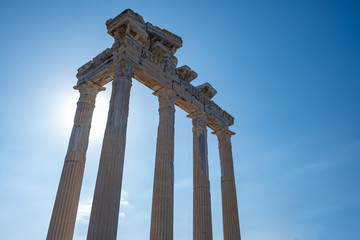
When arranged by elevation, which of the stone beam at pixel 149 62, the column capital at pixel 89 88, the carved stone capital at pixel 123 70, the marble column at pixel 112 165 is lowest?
the marble column at pixel 112 165

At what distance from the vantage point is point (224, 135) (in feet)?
138

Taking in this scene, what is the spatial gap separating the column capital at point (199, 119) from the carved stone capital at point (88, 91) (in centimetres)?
1193

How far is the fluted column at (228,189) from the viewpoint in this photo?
35562mm

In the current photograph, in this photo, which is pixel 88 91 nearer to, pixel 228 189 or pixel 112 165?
pixel 112 165

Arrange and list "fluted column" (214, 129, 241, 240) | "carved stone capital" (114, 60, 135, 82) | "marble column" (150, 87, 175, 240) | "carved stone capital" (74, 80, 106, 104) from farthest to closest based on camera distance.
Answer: "fluted column" (214, 129, 241, 240) → "carved stone capital" (74, 80, 106, 104) → "carved stone capital" (114, 60, 135, 82) → "marble column" (150, 87, 175, 240)

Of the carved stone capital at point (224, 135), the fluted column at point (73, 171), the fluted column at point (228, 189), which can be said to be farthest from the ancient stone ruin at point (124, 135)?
the carved stone capital at point (224, 135)

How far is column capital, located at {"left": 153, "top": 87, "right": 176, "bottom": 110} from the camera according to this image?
32166mm

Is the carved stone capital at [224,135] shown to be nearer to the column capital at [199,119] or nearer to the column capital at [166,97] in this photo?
the column capital at [199,119]

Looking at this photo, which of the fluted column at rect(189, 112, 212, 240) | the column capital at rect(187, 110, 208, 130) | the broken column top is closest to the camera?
the broken column top

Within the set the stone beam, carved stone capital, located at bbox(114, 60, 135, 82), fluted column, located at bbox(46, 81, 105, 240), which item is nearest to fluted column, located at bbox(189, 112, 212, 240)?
the stone beam

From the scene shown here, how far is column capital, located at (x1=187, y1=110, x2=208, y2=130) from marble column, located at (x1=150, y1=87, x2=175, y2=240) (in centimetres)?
569

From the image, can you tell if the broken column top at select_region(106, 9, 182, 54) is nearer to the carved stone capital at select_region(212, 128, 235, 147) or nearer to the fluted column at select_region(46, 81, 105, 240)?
the fluted column at select_region(46, 81, 105, 240)

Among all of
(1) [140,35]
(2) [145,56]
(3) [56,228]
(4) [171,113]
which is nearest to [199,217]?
(4) [171,113]

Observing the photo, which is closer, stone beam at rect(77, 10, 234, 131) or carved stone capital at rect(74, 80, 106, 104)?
stone beam at rect(77, 10, 234, 131)
